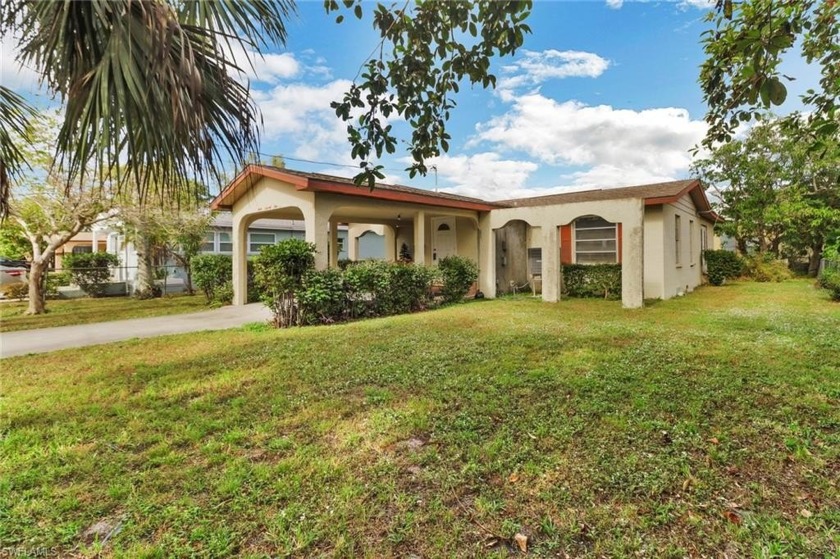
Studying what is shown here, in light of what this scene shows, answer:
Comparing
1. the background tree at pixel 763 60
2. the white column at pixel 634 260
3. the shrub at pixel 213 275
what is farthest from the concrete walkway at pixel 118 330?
the white column at pixel 634 260

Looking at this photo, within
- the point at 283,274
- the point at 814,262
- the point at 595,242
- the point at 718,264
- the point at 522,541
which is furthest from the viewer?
the point at 814,262

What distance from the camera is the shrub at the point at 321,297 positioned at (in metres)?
8.68

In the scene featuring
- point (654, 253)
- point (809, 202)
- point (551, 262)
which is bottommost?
point (551, 262)

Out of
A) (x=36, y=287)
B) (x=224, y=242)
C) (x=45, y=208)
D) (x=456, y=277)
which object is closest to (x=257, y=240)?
(x=224, y=242)

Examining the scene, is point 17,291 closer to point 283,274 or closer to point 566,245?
point 283,274

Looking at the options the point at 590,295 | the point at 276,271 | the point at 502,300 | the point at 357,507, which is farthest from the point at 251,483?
the point at 590,295

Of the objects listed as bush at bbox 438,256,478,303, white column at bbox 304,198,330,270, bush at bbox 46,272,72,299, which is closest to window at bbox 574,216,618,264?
bush at bbox 438,256,478,303

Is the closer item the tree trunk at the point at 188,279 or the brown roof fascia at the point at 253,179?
the brown roof fascia at the point at 253,179

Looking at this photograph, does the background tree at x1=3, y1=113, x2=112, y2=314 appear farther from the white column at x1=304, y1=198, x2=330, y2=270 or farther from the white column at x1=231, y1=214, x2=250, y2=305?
the white column at x1=304, y1=198, x2=330, y2=270

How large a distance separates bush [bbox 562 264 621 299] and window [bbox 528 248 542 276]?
182 centimetres

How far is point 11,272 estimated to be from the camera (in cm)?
1803

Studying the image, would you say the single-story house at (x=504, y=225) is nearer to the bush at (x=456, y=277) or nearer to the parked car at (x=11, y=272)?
the bush at (x=456, y=277)

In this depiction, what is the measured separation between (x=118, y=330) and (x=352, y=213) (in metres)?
7.11

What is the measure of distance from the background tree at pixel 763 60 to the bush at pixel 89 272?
20651mm
